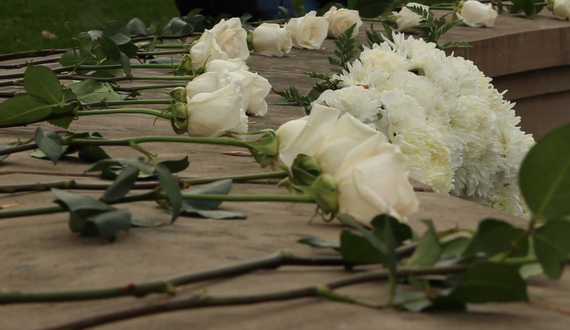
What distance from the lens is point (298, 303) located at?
2.35ft

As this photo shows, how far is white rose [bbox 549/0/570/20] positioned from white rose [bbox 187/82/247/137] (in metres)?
2.70

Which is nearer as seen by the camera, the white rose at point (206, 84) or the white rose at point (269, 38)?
the white rose at point (206, 84)

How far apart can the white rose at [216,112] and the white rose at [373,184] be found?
1.30 feet

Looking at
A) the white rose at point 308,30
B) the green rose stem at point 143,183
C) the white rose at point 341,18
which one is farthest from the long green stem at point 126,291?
the white rose at point 341,18

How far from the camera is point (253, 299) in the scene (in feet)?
2.20

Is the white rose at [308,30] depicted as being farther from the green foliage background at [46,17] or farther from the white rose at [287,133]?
the green foliage background at [46,17]

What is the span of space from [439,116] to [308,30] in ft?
3.66

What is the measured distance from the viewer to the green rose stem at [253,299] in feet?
2.07

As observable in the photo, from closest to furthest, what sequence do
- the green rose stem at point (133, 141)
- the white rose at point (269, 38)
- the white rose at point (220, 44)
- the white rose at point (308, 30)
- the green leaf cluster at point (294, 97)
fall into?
the green rose stem at point (133, 141), the white rose at point (220, 44), the green leaf cluster at point (294, 97), the white rose at point (269, 38), the white rose at point (308, 30)

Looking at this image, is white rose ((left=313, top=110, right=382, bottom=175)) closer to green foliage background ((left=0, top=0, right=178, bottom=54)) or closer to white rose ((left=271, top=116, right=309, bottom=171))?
white rose ((left=271, top=116, right=309, bottom=171))

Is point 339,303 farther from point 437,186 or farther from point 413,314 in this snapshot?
point 437,186

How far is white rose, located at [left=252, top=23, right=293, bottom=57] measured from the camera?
2.47 m

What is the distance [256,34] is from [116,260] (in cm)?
172

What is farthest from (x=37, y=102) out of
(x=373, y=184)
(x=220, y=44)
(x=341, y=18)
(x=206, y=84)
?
(x=341, y=18)
